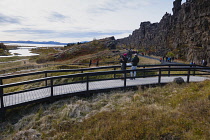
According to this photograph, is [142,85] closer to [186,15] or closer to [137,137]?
[137,137]

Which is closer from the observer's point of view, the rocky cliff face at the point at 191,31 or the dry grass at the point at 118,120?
the dry grass at the point at 118,120

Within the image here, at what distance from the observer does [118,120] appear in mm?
5594

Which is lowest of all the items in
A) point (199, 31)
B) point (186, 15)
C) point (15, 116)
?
point (15, 116)

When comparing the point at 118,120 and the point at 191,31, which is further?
the point at 191,31

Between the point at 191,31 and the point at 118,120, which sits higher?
the point at 191,31

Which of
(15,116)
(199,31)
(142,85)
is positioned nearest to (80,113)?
(15,116)

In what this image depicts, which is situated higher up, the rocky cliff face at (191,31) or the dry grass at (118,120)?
the rocky cliff face at (191,31)

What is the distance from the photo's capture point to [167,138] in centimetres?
443

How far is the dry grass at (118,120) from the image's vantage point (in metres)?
4.74

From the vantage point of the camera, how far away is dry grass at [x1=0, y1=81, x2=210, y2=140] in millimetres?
4742

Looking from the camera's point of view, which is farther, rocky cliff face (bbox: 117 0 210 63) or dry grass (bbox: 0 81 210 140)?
rocky cliff face (bbox: 117 0 210 63)

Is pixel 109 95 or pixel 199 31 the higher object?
pixel 199 31

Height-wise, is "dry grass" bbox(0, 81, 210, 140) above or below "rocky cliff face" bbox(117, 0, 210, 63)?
below

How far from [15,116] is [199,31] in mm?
68137
